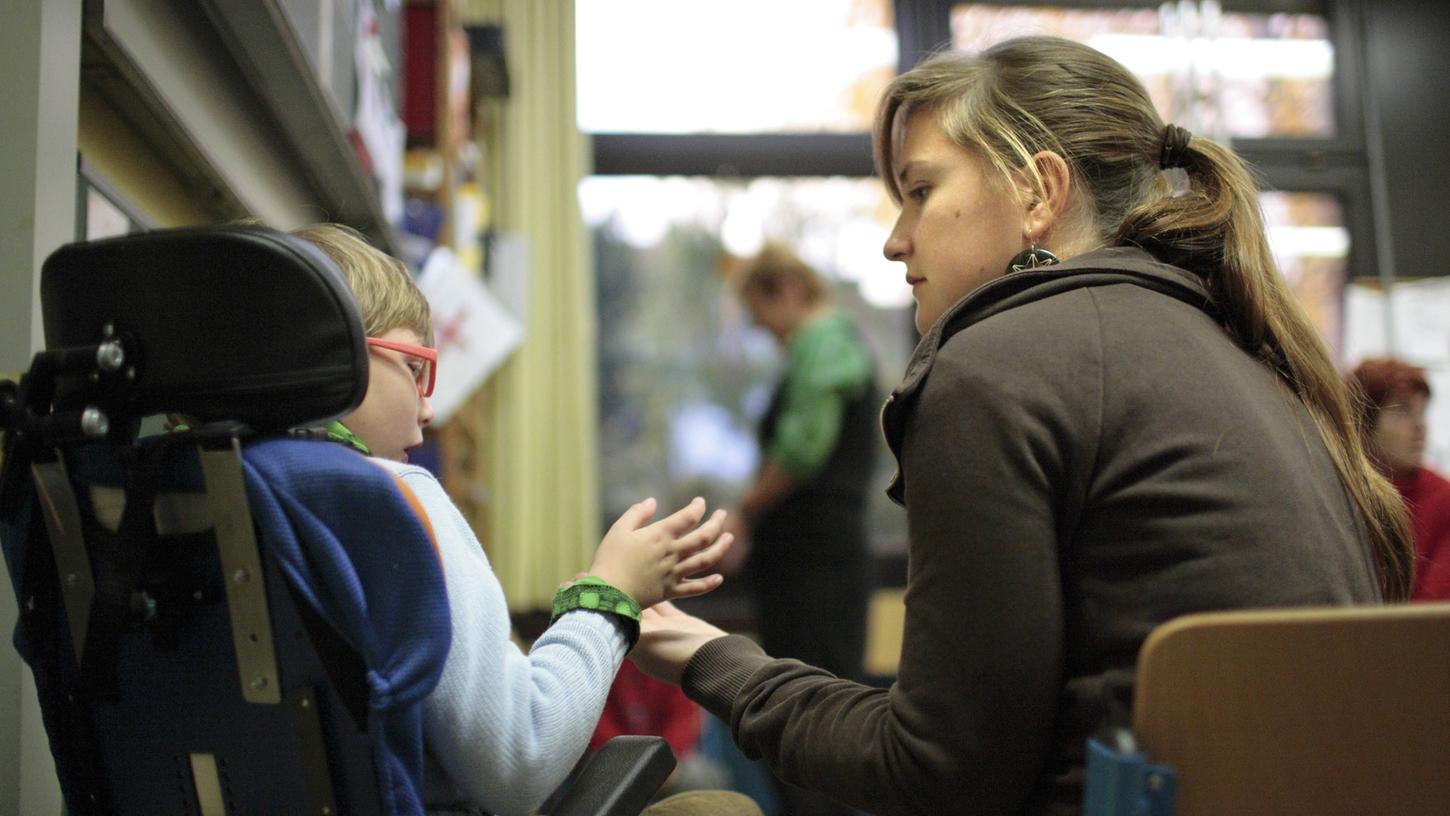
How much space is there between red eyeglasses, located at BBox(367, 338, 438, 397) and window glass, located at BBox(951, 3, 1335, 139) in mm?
3354

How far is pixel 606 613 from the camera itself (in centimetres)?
105

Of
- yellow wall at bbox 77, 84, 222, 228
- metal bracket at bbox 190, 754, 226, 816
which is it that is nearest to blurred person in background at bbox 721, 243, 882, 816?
yellow wall at bbox 77, 84, 222, 228

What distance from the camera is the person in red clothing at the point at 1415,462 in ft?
7.97

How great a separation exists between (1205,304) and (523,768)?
676 mm

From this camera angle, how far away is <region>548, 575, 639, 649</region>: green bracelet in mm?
1056

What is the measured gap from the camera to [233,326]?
0.73m

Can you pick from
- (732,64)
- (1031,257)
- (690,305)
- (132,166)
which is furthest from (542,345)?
(1031,257)

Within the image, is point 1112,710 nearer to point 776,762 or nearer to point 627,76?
point 776,762

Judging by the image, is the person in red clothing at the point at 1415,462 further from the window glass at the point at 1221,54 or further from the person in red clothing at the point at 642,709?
the person in red clothing at the point at 642,709

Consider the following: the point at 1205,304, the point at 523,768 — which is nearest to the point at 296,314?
the point at 523,768

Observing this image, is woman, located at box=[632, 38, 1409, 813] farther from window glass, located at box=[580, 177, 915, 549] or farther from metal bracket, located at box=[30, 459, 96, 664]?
window glass, located at box=[580, 177, 915, 549]

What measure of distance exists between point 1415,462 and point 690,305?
222 centimetres

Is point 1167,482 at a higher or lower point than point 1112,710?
higher

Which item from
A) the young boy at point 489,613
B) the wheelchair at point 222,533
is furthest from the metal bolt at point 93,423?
the young boy at point 489,613
